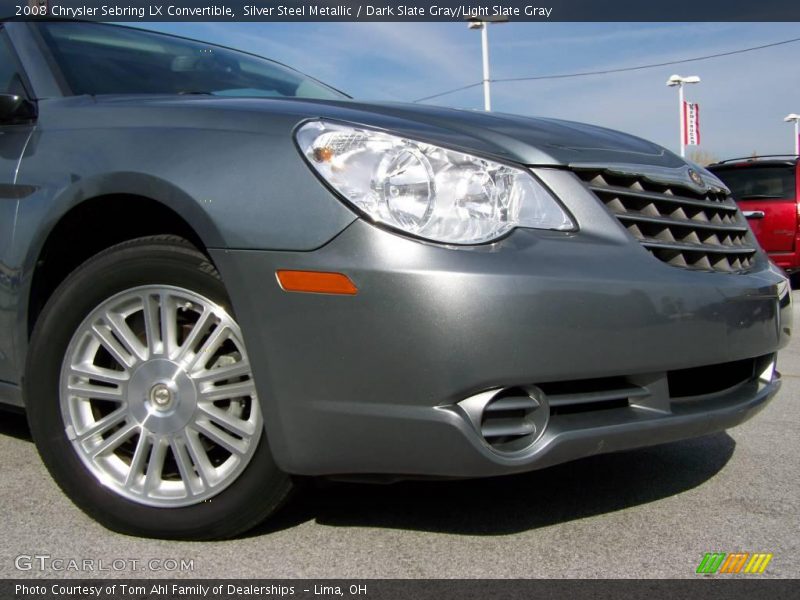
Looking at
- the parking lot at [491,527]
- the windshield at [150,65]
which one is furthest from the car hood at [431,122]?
the parking lot at [491,527]

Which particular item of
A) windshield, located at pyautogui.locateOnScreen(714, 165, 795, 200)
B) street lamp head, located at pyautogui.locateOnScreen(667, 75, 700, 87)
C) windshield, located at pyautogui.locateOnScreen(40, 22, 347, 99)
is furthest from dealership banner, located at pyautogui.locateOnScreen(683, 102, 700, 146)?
windshield, located at pyautogui.locateOnScreen(40, 22, 347, 99)

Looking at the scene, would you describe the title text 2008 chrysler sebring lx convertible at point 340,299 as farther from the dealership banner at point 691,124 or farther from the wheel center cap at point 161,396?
the dealership banner at point 691,124

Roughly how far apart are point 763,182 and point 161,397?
9.46 m

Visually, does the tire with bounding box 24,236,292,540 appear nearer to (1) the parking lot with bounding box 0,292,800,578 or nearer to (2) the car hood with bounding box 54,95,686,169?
(1) the parking lot with bounding box 0,292,800,578

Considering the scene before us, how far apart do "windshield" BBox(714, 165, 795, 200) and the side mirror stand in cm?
893

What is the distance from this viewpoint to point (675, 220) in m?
2.66

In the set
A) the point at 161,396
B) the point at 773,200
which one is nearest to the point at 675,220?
the point at 161,396

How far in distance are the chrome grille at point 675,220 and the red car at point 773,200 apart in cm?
778

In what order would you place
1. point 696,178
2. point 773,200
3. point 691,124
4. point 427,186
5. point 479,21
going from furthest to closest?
point 691,124, point 479,21, point 773,200, point 696,178, point 427,186

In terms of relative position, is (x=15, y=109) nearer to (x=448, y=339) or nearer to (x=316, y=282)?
(x=316, y=282)

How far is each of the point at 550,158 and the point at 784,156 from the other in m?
8.96

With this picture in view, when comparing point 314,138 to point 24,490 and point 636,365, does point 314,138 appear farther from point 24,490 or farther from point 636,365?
point 24,490

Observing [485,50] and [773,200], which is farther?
[485,50]
